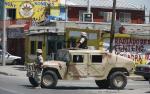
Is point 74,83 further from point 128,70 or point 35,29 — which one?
point 35,29

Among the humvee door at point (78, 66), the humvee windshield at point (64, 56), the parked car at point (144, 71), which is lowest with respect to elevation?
the parked car at point (144, 71)

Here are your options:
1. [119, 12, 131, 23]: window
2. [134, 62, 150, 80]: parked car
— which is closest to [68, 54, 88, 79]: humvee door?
[134, 62, 150, 80]: parked car

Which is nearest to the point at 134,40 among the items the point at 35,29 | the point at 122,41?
the point at 122,41

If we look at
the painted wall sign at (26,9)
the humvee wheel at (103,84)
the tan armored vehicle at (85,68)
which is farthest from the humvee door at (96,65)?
the painted wall sign at (26,9)

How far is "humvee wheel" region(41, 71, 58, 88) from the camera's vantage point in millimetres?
23844

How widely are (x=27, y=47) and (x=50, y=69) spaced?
23640 mm

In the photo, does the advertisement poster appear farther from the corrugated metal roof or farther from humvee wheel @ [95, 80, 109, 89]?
humvee wheel @ [95, 80, 109, 89]

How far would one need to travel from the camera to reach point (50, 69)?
23953 millimetres

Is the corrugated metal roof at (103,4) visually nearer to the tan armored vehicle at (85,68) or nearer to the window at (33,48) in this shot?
the window at (33,48)

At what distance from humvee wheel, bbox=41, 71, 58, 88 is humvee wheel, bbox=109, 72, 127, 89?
2.60 m

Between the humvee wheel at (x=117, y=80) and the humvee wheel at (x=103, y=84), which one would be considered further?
the humvee wheel at (x=103, y=84)

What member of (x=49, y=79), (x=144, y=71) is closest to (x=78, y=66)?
(x=49, y=79)

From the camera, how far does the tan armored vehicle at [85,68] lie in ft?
78.6

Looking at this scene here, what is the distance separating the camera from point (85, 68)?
79.7 ft
